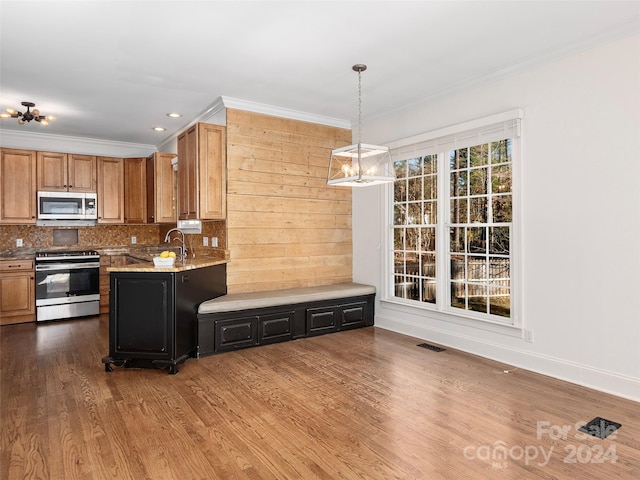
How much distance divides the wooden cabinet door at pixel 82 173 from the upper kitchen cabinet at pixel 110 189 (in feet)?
0.33

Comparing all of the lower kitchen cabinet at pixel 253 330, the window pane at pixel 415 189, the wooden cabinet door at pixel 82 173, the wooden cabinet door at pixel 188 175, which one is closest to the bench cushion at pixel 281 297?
the lower kitchen cabinet at pixel 253 330

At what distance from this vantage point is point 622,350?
10.4 feet

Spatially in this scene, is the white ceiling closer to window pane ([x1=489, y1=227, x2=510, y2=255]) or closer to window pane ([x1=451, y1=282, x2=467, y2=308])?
window pane ([x1=489, y1=227, x2=510, y2=255])

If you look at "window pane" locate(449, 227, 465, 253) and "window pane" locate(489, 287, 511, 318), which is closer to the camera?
"window pane" locate(489, 287, 511, 318)

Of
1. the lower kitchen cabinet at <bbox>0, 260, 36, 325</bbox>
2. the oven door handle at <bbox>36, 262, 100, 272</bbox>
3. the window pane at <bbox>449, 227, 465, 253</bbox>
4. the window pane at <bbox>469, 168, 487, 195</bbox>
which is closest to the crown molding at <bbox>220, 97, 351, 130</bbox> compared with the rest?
the window pane at <bbox>469, 168, 487, 195</bbox>

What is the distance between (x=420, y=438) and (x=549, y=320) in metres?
1.88

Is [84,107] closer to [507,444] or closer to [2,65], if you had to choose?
[2,65]

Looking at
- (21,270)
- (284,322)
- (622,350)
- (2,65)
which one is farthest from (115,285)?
(622,350)

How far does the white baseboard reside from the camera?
3.17 meters

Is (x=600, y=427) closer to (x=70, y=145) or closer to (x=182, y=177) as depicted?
(x=182, y=177)

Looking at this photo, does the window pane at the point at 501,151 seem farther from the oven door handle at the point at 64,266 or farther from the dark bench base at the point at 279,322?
the oven door handle at the point at 64,266

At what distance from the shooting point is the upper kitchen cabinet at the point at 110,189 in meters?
6.75

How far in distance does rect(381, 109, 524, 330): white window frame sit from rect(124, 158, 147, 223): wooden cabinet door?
13.7 ft

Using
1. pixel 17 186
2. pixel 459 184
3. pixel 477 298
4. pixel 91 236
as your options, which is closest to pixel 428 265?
pixel 477 298
